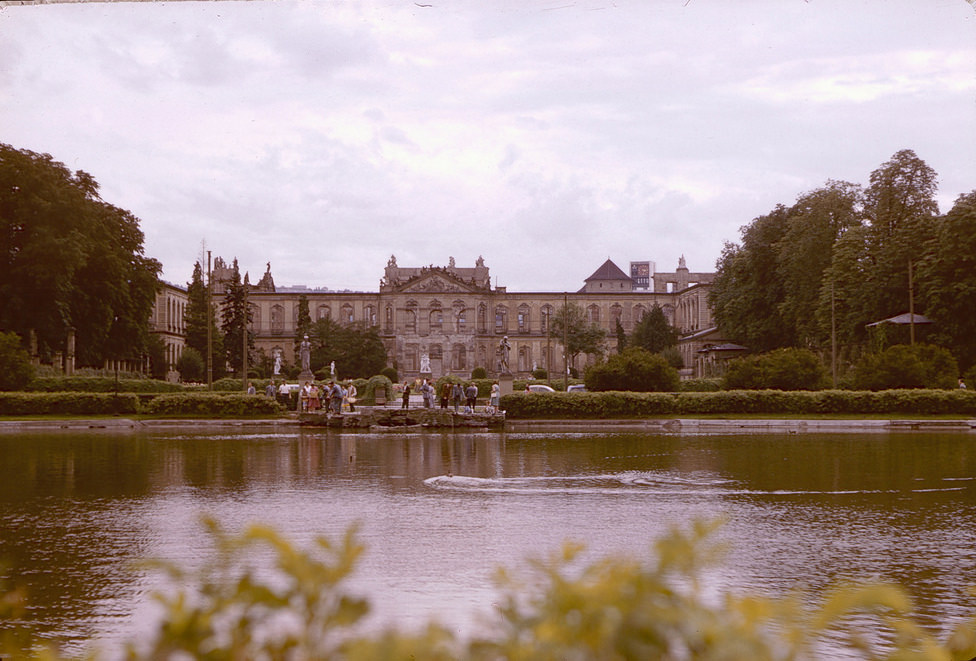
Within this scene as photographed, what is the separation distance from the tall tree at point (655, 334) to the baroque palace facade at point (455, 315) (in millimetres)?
10021

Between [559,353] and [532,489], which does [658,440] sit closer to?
[532,489]

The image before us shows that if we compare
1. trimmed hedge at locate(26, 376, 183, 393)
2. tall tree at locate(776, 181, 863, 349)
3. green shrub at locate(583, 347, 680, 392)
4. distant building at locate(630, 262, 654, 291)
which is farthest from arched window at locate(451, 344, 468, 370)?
green shrub at locate(583, 347, 680, 392)

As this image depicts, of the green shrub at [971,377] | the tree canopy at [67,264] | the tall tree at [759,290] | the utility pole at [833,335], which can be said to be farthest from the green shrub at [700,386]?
the tree canopy at [67,264]

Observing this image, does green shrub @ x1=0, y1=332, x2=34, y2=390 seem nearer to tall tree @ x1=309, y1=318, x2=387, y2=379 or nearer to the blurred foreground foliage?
the blurred foreground foliage

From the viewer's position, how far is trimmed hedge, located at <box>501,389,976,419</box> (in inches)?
1378

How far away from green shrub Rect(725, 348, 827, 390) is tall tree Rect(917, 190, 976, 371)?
9568 millimetres

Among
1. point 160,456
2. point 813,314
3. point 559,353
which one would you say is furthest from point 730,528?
point 559,353

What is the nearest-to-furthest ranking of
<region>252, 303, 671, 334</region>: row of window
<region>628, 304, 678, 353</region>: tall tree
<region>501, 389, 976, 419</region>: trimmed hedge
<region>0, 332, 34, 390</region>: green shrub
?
<region>501, 389, 976, 419</region>: trimmed hedge
<region>0, 332, 34, 390</region>: green shrub
<region>628, 304, 678, 353</region>: tall tree
<region>252, 303, 671, 334</region>: row of window

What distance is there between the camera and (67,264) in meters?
39.1

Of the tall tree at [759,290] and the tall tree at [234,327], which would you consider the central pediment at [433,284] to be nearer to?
the tall tree at [234,327]

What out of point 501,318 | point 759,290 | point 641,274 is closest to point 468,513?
point 759,290

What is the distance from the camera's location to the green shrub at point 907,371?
3709 cm

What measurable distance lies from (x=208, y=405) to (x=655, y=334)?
200 ft

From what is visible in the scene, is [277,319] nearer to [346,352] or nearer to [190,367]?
[346,352]
